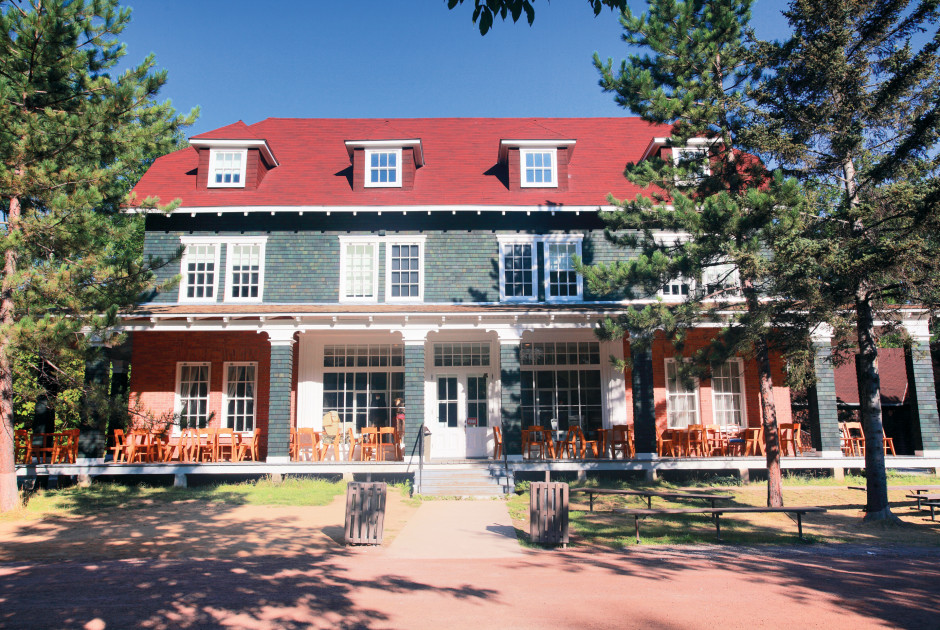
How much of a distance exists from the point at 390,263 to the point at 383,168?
3.17 m

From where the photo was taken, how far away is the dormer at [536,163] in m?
19.0

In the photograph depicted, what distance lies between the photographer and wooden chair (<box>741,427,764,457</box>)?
1658cm

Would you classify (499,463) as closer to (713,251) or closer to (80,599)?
(713,251)

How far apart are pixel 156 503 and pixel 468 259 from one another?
32.3 feet

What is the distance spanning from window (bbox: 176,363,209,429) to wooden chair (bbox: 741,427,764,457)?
1490 centimetres

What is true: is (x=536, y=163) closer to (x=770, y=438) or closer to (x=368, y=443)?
(x=368, y=443)

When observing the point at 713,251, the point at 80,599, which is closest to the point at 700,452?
the point at 713,251

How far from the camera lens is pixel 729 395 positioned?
733 inches

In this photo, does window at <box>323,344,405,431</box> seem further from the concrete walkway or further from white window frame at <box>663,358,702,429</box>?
white window frame at <box>663,358,702,429</box>

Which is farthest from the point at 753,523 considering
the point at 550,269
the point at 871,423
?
the point at 550,269

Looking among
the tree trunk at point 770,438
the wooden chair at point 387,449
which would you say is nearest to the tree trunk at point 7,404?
the wooden chair at point 387,449

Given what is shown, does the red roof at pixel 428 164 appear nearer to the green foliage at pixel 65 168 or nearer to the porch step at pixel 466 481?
the green foliage at pixel 65 168

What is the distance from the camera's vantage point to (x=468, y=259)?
59.4 feet

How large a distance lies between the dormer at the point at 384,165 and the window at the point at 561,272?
15.4 ft
